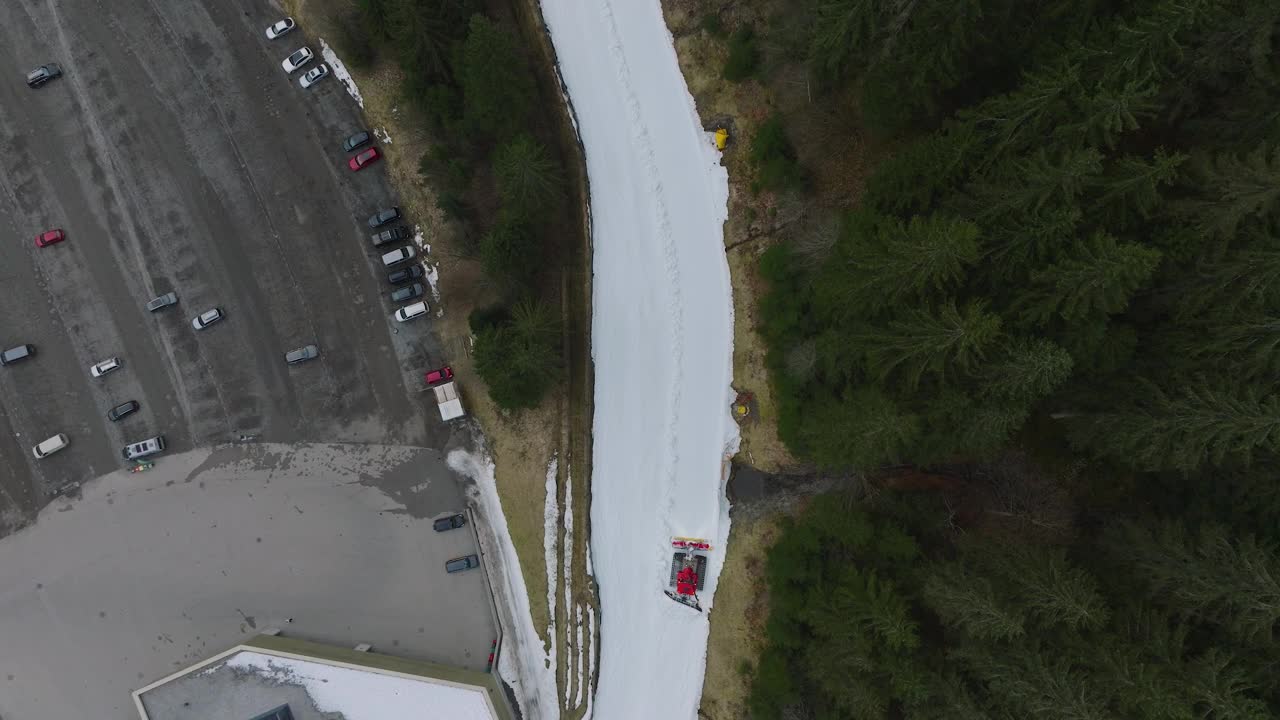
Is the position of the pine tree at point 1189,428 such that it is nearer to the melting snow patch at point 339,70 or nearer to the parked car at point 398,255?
the parked car at point 398,255

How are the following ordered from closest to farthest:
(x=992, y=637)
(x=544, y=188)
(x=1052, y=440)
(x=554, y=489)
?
(x=992, y=637) < (x=1052, y=440) < (x=544, y=188) < (x=554, y=489)

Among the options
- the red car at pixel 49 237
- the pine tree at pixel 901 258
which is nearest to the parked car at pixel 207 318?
the red car at pixel 49 237

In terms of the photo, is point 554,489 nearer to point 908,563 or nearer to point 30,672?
point 908,563

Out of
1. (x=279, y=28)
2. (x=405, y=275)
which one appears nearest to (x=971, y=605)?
(x=405, y=275)

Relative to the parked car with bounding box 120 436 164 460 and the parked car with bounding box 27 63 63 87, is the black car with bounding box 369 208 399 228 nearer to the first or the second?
the parked car with bounding box 120 436 164 460

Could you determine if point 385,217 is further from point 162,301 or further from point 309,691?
point 309,691

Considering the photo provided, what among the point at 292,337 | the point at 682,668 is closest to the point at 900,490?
the point at 682,668

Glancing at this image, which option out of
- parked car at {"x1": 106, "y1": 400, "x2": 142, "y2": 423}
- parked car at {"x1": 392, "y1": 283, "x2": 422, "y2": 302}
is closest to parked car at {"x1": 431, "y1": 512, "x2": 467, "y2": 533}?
parked car at {"x1": 392, "y1": 283, "x2": 422, "y2": 302}
